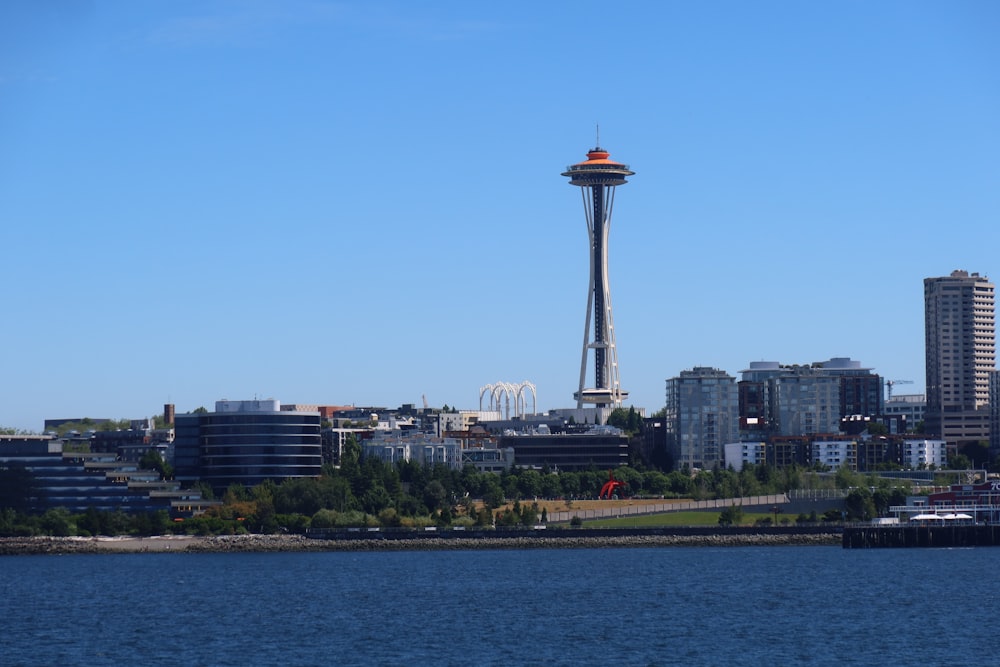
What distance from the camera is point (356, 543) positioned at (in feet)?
610

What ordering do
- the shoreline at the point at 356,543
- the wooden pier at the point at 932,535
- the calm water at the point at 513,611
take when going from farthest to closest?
the shoreline at the point at 356,543
the wooden pier at the point at 932,535
the calm water at the point at 513,611

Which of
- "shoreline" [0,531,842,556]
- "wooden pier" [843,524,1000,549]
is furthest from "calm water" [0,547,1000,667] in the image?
"shoreline" [0,531,842,556]

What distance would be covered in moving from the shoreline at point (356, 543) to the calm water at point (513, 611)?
52.1ft

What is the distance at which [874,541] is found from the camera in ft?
587

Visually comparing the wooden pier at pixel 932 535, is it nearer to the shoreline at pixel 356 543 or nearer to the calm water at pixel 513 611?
the shoreline at pixel 356 543

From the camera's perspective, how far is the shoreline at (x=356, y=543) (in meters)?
184

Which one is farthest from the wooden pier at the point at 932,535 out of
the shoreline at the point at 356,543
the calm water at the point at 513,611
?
the calm water at the point at 513,611

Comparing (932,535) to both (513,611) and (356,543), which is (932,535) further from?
(513,611)

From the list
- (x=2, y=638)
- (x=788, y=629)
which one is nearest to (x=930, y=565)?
(x=788, y=629)

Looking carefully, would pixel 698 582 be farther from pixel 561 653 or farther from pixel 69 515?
pixel 69 515

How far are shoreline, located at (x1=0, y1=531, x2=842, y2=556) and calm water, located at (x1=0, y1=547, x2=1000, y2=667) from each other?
15.9 m

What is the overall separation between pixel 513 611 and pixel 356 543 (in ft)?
246

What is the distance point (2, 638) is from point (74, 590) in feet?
114

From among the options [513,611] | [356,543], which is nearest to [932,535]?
[356,543]
